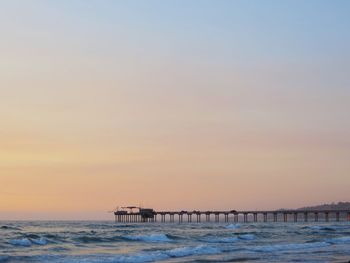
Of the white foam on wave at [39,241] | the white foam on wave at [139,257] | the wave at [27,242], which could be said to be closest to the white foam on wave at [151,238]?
the white foam on wave at [39,241]

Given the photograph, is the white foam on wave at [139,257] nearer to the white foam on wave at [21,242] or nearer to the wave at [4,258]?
the wave at [4,258]

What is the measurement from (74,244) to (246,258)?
14816 millimetres

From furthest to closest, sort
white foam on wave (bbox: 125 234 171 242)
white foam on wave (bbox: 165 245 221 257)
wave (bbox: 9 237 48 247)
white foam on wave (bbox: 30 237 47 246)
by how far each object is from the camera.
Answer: white foam on wave (bbox: 125 234 171 242)
white foam on wave (bbox: 30 237 47 246)
wave (bbox: 9 237 48 247)
white foam on wave (bbox: 165 245 221 257)

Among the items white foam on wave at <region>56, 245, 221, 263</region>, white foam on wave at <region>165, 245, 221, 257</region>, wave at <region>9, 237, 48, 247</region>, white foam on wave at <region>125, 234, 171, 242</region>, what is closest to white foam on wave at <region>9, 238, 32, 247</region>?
wave at <region>9, 237, 48, 247</region>

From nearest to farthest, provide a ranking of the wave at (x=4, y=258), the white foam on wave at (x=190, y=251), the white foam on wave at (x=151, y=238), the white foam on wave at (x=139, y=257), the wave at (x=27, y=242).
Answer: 1. the white foam on wave at (x=139, y=257)
2. the wave at (x=4, y=258)
3. the white foam on wave at (x=190, y=251)
4. the wave at (x=27, y=242)
5. the white foam on wave at (x=151, y=238)

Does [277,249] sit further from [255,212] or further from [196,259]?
[255,212]

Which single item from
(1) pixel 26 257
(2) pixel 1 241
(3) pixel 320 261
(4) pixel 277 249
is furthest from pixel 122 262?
(2) pixel 1 241

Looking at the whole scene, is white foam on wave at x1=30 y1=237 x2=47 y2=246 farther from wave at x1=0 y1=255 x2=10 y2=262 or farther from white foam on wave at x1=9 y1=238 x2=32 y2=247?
wave at x1=0 y1=255 x2=10 y2=262

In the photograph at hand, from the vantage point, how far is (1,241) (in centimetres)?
4172

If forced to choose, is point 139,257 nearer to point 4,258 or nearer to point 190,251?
point 190,251

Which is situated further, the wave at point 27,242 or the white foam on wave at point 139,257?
the wave at point 27,242

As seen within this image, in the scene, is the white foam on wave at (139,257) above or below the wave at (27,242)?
below

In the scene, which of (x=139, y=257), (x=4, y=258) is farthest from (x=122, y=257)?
(x=4, y=258)

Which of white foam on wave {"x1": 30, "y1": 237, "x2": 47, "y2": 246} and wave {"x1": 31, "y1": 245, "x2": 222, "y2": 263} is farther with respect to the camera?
white foam on wave {"x1": 30, "y1": 237, "x2": 47, "y2": 246}
